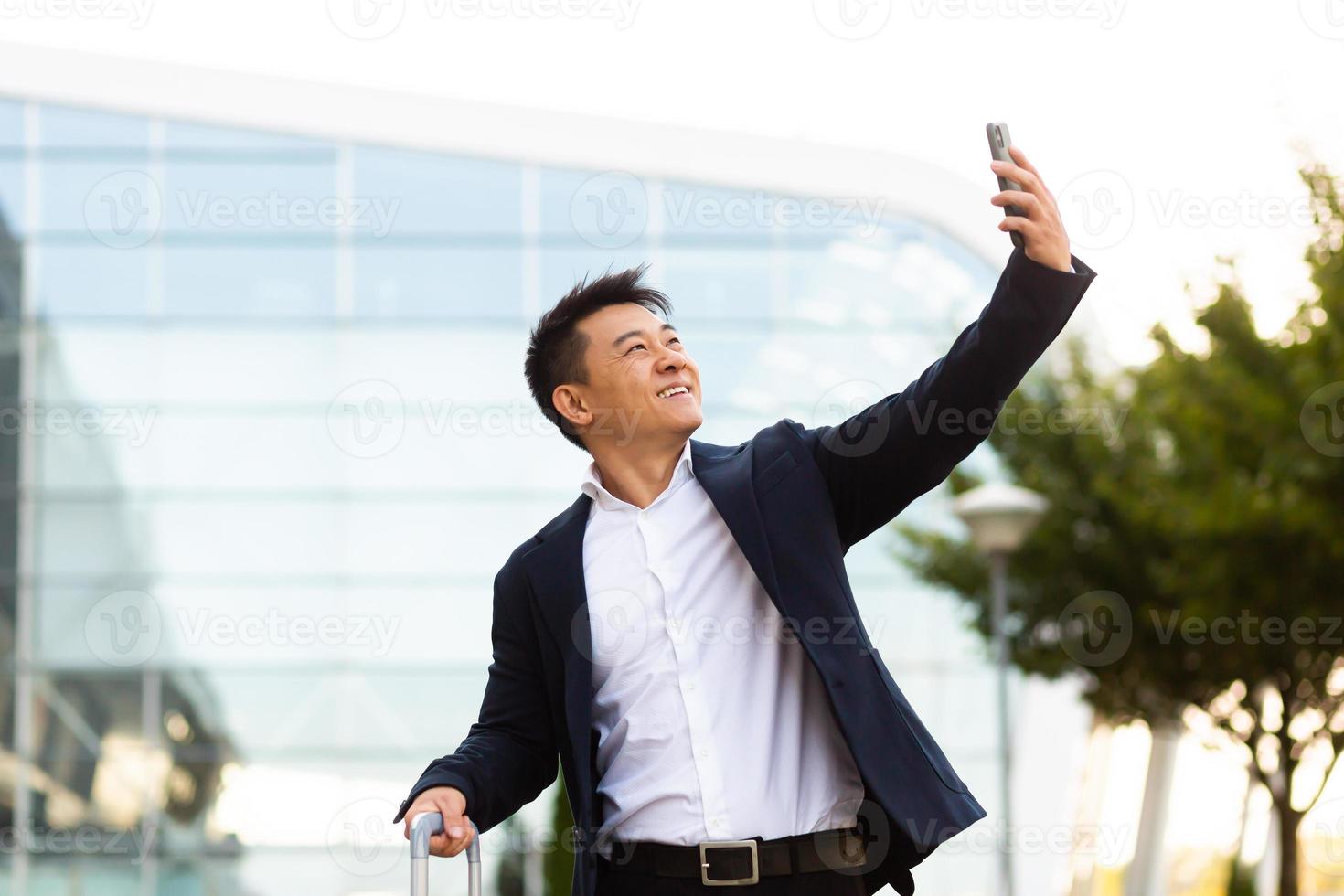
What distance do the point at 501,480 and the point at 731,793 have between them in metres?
16.1

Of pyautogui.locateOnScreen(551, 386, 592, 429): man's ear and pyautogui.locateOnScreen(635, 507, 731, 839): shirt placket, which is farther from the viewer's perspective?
pyautogui.locateOnScreen(551, 386, 592, 429): man's ear

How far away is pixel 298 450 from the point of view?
18.7 metres

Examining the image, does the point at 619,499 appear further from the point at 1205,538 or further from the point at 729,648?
the point at 1205,538

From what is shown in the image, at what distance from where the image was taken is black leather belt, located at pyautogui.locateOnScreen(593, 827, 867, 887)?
2.90 m

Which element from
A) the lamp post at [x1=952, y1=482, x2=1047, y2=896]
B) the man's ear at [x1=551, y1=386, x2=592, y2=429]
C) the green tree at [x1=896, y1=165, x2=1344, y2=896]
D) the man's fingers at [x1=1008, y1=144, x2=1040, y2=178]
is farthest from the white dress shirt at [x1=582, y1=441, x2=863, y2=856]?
the lamp post at [x1=952, y1=482, x2=1047, y2=896]

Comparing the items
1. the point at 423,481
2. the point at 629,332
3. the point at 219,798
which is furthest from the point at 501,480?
the point at 629,332

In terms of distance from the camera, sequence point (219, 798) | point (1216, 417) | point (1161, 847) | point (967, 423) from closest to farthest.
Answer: point (967, 423)
point (1216, 417)
point (219, 798)
point (1161, 847)

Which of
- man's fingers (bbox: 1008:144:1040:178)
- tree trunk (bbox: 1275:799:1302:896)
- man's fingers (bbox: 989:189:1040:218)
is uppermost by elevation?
man's fingers (bbox: 1008:144:1040:178)

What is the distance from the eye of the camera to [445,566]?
18.7 m

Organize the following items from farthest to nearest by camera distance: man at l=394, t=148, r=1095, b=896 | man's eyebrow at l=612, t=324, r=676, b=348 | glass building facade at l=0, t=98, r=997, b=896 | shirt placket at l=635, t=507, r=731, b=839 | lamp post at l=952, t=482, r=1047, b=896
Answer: glass building facade at l=0, t=98, r=997, b=896 < lamp post at l=952, t=482, r=1047, b=896 < man's eyebrow at l=612, t=324, r=676, b=348 < shirt placket at l=635, t=507, r=731, b=839 < man at l=394, t=148, r=1095, b=896

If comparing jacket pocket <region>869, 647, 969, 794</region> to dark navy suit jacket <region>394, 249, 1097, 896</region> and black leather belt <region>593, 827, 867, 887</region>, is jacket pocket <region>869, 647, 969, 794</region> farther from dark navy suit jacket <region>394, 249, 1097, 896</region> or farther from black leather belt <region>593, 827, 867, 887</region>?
black leather belt <region>593, 827, 867, 887</region>

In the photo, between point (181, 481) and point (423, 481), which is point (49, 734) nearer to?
point (181, 481)

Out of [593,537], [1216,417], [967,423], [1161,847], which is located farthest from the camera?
[1161,847]

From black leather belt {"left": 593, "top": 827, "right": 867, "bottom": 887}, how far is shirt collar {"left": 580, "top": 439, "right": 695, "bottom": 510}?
75 centimetres
